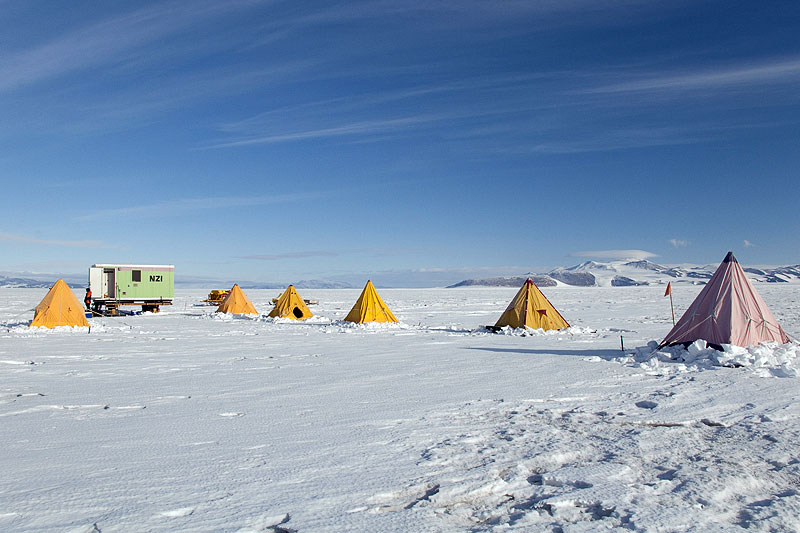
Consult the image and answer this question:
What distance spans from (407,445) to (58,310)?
1769 cm

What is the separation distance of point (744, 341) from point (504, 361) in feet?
14.4

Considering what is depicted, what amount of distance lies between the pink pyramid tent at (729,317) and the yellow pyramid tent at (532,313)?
19.1ft

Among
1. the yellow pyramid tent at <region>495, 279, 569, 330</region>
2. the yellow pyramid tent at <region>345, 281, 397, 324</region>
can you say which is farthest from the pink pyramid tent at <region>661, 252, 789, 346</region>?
the yellow pyramid tent at <region>345, 281, 397, 324</region>

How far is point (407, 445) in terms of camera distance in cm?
564

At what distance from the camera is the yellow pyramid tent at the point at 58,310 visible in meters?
19.1

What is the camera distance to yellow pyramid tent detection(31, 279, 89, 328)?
62.7 feet

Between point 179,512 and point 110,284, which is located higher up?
point 110,284

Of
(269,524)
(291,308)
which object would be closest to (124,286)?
(291,308)

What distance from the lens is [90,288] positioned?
2975cm

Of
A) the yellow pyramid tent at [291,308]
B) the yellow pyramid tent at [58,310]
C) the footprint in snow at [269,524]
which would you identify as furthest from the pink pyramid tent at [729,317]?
the yellow pyramid tent at [58,310]

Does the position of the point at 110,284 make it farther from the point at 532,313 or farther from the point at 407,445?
the point at 407,445

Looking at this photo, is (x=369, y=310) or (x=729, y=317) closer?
(x=729, y=317)

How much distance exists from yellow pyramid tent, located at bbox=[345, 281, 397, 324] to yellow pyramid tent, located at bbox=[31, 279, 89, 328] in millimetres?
9165

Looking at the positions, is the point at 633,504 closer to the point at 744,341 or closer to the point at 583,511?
the point at 583,511
